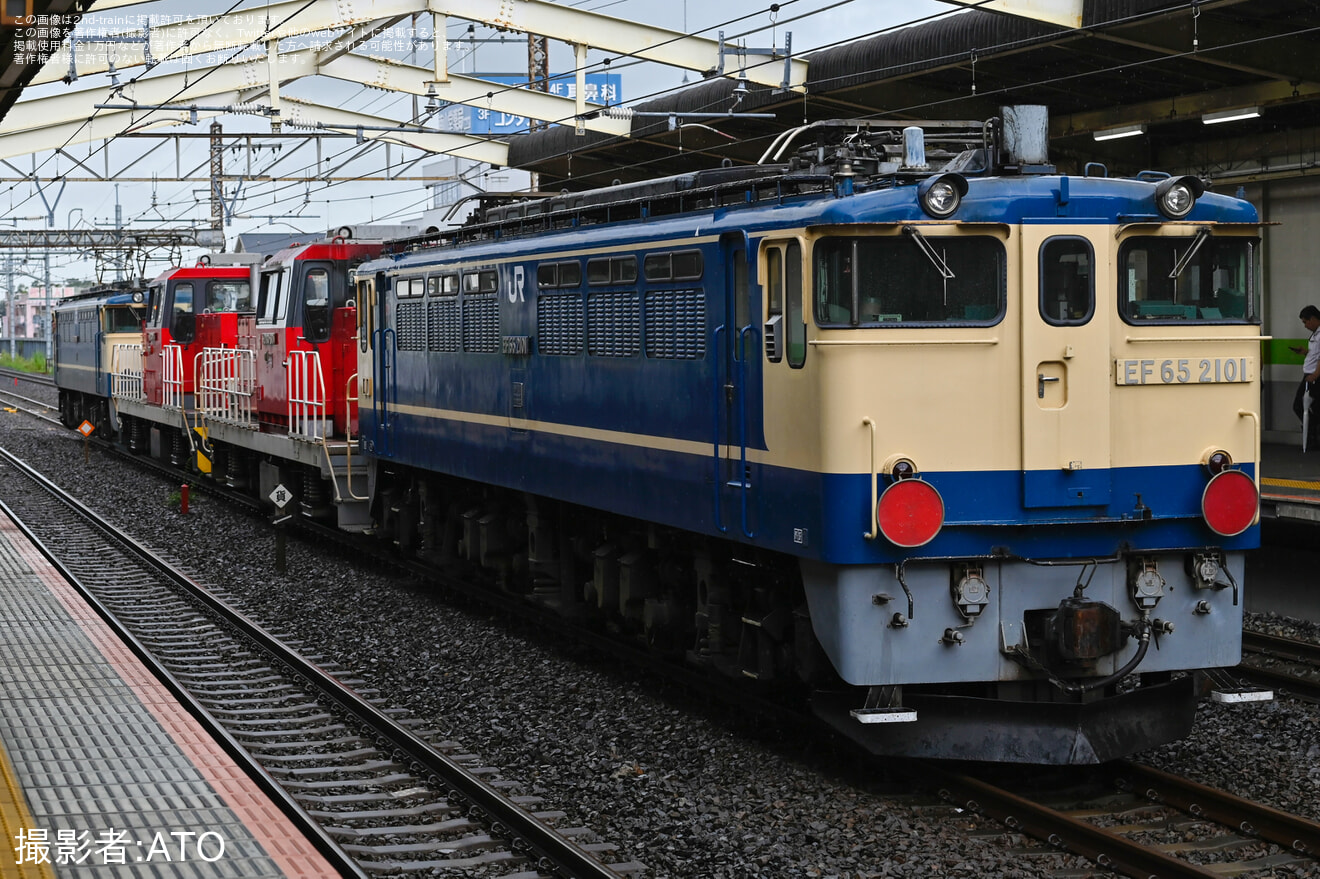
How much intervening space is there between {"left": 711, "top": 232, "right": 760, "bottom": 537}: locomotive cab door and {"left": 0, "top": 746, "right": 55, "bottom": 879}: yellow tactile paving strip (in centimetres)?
461

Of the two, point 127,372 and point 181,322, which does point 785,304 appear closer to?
point 181,322

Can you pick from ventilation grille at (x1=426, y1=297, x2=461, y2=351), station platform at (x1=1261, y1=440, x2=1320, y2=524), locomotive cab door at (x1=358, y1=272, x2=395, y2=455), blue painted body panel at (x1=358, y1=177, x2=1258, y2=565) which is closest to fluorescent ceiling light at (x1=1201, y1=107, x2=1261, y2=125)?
station platform at (x1=1261, y1=440, x2=1320, y2=524)

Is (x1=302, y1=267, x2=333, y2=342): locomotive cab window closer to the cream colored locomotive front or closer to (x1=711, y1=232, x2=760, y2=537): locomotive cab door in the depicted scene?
(x1=711, y1=232, x2=760, y2=537): locomotive cab door

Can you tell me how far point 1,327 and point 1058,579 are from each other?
493ft

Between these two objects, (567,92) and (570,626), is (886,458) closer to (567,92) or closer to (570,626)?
(570,626)

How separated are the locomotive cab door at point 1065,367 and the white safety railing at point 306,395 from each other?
12.5m

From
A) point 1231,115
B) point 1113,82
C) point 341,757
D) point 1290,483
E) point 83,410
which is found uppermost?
point 1113,82

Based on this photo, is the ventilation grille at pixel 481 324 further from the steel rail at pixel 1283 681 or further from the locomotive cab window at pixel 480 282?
the steel rail at pixel 1283 681

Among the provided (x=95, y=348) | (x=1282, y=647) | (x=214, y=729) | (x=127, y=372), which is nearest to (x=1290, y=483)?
(x=1282, y=647)

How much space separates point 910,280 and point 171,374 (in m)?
23.6

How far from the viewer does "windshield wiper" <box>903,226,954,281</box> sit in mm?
9094

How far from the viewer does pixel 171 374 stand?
1182 inches

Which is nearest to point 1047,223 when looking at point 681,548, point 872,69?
point 681,548

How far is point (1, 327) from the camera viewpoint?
14462 centimetres
